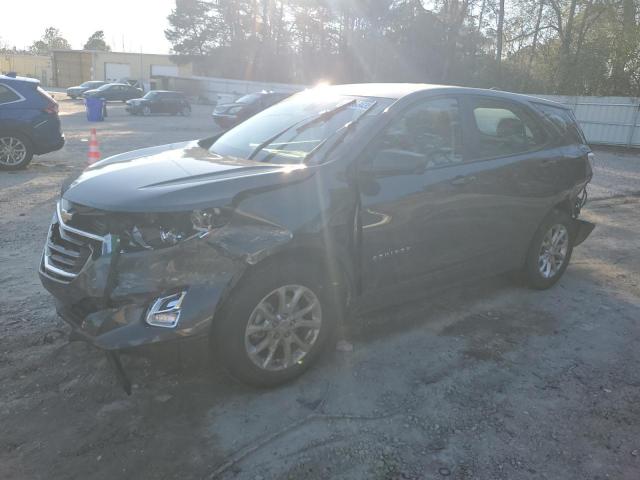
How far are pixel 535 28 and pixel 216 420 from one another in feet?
109

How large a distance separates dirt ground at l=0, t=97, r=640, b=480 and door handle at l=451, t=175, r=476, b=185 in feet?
3.76

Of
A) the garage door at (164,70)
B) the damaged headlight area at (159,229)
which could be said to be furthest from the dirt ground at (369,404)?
the garage door at (164,70)

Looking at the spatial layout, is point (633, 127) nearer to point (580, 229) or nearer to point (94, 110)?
point (580, 229)

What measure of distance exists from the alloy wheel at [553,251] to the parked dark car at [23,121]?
917cm

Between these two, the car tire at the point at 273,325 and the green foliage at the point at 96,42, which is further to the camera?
the green foliage at the point at 96,42

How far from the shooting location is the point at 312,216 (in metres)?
3.20

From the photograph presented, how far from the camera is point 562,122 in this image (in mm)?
5141

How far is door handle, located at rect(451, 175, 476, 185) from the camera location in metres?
3.96

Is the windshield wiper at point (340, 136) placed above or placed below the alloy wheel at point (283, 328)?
above

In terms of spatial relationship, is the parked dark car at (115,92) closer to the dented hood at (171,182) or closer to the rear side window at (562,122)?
the rear side window at (562,122)

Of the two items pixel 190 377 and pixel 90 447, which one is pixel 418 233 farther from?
pixel 90 447

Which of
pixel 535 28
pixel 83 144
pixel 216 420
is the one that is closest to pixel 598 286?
pixel 216 420

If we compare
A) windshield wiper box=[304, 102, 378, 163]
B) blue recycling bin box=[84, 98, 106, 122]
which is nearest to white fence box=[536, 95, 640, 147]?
windshield wiper box=[304, 102, 378, 163]

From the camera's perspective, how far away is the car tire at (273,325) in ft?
9.69
